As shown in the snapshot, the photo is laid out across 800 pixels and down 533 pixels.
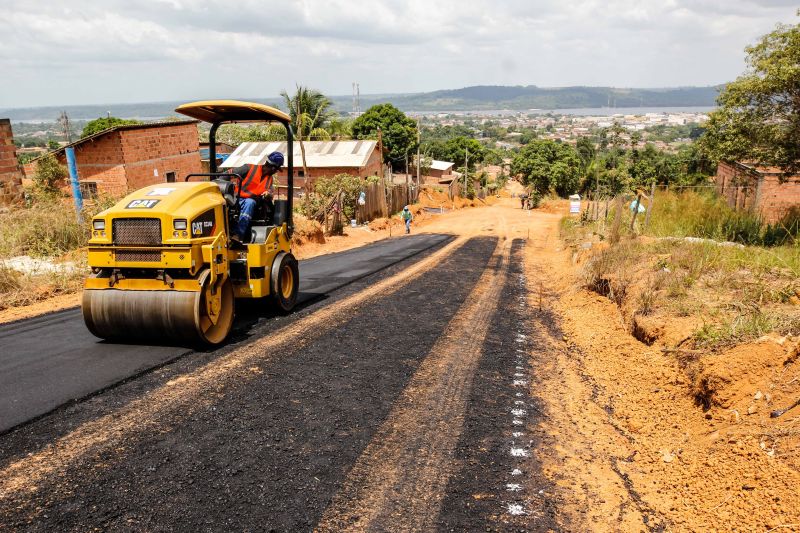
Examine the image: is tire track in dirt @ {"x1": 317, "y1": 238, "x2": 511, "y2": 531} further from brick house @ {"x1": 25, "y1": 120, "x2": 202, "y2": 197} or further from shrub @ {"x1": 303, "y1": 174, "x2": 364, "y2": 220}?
brick house @ {"x1": 25, "y1": 120, "x2": 202, "y2": 197}

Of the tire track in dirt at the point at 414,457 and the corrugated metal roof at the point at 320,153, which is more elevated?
the corrugated metal roof at the point at 320,153

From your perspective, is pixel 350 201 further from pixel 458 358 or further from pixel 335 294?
pixel 458 358

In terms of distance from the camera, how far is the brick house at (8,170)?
14.1 m

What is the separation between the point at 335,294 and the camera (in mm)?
9805

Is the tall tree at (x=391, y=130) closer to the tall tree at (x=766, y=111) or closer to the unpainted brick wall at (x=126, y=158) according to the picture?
the unpainted brick wall at (x=126, y=158)

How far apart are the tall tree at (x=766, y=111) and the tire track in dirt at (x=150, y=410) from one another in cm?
1261

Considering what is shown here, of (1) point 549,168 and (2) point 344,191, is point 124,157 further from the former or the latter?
(1) point 549,168

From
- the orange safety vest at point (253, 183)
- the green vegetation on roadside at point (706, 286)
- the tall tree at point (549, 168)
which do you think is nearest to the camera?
the green vegetation on roadside at point (706, 286)

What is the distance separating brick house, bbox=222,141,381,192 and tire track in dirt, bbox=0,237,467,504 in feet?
106

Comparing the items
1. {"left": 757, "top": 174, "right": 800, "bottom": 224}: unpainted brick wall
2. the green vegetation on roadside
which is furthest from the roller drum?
{"left": 757, "top": 174, "right": 800, "bottom": 224}: unpainted brick wall

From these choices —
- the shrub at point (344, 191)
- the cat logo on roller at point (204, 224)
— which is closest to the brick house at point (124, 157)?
the shrub at point (344, 191)

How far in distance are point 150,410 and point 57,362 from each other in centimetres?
183

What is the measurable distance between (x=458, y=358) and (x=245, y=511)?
3614mm

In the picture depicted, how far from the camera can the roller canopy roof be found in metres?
7.01
